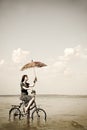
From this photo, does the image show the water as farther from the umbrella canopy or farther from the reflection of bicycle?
the umbrella canopy

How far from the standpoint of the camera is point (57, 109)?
3844mm

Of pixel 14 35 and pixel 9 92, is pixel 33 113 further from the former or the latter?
pixel 14 35

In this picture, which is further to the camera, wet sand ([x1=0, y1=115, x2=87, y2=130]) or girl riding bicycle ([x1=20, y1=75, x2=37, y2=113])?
girl riding bicycle ([x1=20, y1=75, x2=37, y2=113])

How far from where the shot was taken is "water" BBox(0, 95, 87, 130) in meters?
3.76

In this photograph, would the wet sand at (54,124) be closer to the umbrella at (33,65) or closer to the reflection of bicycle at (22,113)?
the reflection of bicycle at (22,113)

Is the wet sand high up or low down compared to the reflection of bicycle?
down

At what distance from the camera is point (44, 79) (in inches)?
153

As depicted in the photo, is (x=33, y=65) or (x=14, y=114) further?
(x=33, y=65)

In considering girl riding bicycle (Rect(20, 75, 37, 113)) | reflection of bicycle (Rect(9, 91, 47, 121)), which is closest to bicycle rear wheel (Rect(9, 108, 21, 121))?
reflection of bicycle (Rect(9, 91, 47, 121))

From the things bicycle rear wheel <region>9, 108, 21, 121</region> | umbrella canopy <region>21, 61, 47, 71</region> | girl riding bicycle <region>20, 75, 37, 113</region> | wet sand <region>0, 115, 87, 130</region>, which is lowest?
wet sand <region>0, 115, 87, 130</region>

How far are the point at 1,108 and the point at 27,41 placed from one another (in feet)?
3.11

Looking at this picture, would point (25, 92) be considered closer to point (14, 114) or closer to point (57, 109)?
point (14, 114)

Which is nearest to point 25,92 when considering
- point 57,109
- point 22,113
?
point 22,113

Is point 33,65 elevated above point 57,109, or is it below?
above
